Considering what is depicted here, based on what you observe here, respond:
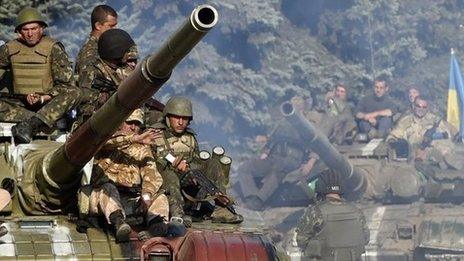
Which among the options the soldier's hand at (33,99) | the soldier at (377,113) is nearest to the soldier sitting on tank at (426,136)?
the soldier at (377,113)

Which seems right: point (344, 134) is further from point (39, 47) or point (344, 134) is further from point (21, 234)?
point (21, 234)

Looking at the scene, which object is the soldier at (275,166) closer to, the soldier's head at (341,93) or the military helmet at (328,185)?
the soldier's head at (341,93)

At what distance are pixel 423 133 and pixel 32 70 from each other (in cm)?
1422

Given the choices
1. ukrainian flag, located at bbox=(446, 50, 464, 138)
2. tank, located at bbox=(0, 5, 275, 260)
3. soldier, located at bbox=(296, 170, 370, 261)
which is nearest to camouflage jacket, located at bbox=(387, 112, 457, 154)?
soldier, located at bbox=(296, 170, 370, 261)

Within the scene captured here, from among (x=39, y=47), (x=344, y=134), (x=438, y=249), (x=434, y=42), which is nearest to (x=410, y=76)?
(x=434, y=42)

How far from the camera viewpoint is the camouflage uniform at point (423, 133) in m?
32.7

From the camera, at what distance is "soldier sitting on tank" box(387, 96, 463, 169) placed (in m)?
32.5

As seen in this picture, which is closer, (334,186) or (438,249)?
(334,186)

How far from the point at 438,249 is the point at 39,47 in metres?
11.2

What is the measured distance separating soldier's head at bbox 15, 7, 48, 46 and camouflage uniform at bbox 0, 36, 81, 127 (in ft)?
0.21

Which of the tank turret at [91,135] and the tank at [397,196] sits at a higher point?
the tank turret at [91,135]

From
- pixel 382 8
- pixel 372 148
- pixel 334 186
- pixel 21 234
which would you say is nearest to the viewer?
pixel 21 234

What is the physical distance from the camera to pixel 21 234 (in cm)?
1780

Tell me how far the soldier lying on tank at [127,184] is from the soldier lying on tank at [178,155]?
35 cm
